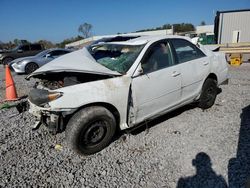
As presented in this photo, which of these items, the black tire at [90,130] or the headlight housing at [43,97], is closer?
the headlight housing at [43,97]

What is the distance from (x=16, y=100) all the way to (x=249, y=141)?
5.89 metres

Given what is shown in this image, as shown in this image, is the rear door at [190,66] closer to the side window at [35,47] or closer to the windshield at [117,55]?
the windshield at [117,55]

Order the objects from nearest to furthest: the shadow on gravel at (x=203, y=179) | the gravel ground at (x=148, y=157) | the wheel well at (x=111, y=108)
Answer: the shadow on gravel at (x=203, y=179) < the gravel ground at (x=148, y=157) < the wheel well at (x=111, y=108)

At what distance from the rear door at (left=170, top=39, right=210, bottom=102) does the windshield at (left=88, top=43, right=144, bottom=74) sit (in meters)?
0.85

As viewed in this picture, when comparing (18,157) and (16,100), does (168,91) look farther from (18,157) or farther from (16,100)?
(16,100)

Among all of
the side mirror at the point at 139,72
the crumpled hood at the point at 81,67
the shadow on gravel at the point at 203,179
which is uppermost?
the crumpled hood at the point at 81,67

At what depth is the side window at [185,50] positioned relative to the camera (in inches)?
155

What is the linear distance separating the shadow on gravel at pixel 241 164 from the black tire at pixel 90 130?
1712 millimetres

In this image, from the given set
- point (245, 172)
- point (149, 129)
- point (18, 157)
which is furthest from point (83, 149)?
point (245, 172)

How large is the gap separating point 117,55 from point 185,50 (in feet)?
4.49

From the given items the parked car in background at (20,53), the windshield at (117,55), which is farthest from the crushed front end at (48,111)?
the parked car in background at (20,53)

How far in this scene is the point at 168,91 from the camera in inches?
144

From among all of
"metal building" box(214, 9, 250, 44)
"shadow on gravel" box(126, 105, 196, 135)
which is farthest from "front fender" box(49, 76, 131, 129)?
"metal building" box(214, 9, 250, 44)

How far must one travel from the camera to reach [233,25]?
21.1 metres
